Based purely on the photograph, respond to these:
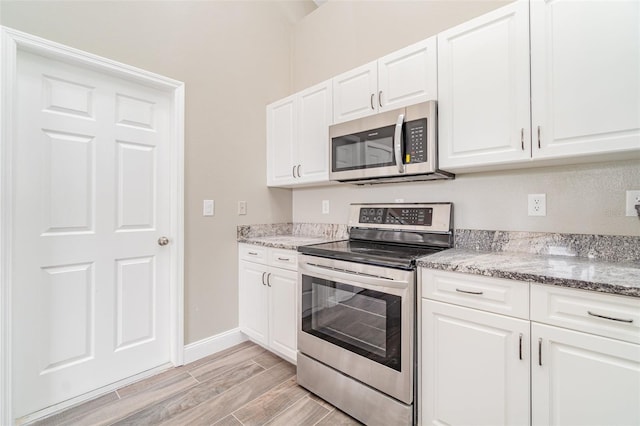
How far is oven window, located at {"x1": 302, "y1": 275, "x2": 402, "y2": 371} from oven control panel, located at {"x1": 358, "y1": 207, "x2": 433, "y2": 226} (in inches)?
27.3

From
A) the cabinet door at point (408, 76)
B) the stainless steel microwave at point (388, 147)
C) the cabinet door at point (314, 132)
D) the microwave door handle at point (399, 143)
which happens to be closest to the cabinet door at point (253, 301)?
the cabinet door at point (314, 132)

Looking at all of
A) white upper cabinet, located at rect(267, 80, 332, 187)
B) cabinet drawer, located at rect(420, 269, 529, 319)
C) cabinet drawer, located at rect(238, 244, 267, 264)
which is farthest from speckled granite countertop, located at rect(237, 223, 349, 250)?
cabinet drawer, located at rect(420, 269, 529, 319)

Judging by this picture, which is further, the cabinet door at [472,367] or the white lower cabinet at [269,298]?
the white lower cabinet at [269,298]

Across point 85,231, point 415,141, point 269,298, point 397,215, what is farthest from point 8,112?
point 397,215

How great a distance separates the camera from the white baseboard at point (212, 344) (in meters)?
2.20

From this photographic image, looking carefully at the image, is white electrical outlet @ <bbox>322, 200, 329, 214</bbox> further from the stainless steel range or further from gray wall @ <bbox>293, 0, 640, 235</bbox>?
the stainless steel range

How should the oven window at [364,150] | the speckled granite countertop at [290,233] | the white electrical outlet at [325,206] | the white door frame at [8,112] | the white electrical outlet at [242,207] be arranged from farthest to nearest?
the white electrical outlet at [325,206], the white electrical outlet at [242,207], the speckled granite countertop at [290,233], the oven window at [364,150], the white door frame at [8,112]

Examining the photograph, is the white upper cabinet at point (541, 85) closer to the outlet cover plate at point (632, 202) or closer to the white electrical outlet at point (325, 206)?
the outlet cover plate at point (632, 202)

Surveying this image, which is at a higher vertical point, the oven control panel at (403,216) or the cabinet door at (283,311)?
the oven control panel at (403,216)

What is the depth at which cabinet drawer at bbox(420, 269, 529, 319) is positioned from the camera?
1155 millimetres

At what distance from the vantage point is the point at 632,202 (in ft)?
4.46

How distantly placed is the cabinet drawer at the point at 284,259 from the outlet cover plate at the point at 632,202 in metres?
1.77

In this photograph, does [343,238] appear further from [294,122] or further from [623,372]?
[623,372]

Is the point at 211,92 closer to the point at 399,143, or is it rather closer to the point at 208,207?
the point at 208,207
